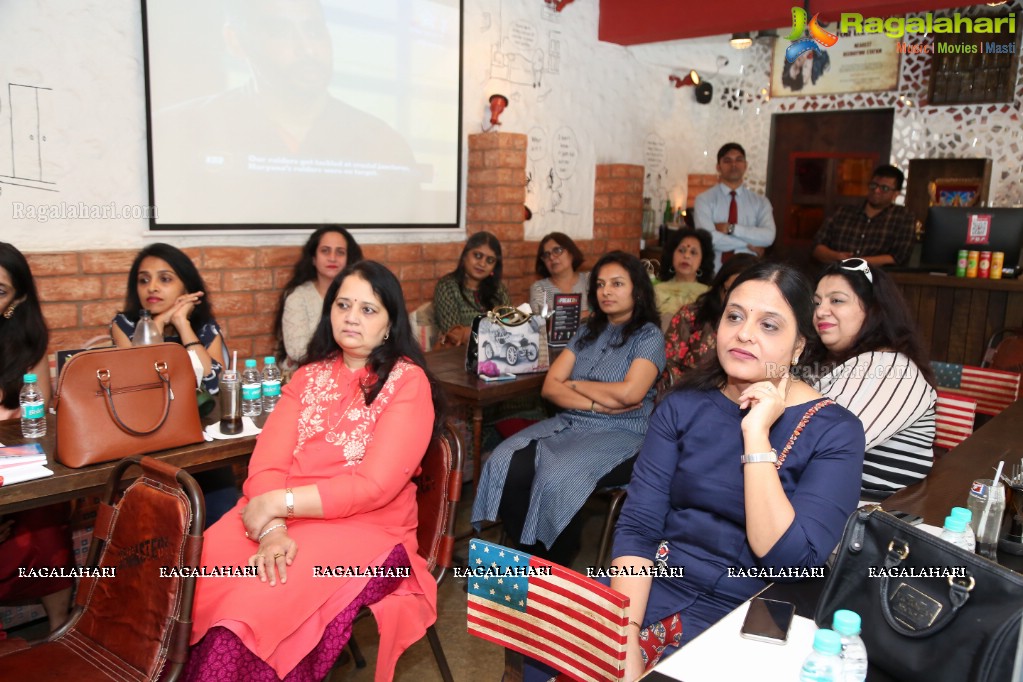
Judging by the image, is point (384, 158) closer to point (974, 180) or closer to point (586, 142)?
point (586, 142)

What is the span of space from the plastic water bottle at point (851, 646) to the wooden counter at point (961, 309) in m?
4.17

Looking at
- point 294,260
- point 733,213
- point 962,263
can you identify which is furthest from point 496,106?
point 962,263

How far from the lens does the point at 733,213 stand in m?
5.82

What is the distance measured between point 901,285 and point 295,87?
3.99m

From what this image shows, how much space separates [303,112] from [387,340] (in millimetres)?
2116

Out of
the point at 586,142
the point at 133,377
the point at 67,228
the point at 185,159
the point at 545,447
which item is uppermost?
the point at 586,142

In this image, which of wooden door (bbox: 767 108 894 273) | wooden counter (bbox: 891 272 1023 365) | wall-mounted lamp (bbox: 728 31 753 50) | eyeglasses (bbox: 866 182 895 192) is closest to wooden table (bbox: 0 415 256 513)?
wooden counter (bbox: 891 272 1023 365)

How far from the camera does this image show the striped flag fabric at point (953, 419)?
107 inches

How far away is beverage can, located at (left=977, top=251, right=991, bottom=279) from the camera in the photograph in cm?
505

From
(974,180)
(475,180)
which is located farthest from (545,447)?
(974,180)

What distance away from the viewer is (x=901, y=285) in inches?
210

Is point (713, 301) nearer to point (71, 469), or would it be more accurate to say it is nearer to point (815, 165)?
point (71, 469)

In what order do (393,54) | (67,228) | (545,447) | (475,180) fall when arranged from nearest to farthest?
(545,447) → (67,228) → (393,54) → (475,180)

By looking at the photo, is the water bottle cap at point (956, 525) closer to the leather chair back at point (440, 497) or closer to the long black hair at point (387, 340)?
the leather chair back at point (440, 497)
